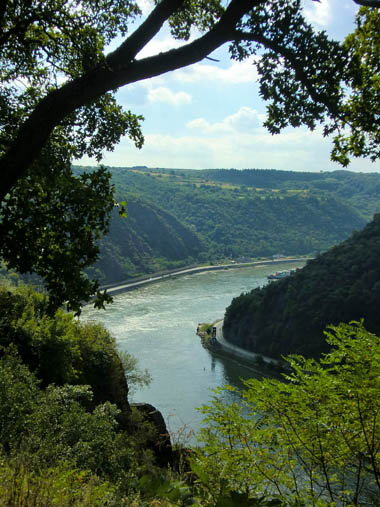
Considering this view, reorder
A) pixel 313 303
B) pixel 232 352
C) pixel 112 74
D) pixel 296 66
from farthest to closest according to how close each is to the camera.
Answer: pixel 232 352 < pixel 313 303 < pixel 296 66 < pixel 112 74

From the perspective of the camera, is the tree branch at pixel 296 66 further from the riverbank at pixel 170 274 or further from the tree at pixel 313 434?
the riverbank at pixel 170 274

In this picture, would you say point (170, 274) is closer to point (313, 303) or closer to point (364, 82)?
point (313, 303)

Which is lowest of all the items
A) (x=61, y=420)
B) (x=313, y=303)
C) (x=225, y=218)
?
(x=313, y=303)

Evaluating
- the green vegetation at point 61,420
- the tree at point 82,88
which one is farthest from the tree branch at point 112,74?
the green vegetation at point 61,420

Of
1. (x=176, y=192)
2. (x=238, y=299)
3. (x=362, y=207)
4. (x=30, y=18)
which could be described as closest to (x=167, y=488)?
(x=30, y=18)

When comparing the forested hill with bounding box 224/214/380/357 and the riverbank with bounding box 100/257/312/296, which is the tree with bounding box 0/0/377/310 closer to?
the forested hill with bounding box 224/214/380/357

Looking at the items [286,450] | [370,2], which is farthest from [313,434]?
[370,2]
